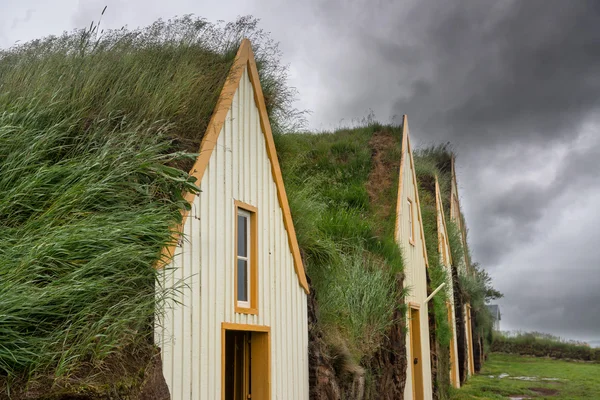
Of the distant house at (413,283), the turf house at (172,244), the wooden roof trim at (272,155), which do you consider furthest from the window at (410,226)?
the wooden roof trim at (272,155)

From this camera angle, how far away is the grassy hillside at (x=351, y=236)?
1157cm

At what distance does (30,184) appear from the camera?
19.9 feet

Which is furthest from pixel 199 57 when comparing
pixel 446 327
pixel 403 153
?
pixel 446 327

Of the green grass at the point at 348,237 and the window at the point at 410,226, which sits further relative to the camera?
the window at the point at 410,226

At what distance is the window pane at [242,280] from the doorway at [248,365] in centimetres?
56

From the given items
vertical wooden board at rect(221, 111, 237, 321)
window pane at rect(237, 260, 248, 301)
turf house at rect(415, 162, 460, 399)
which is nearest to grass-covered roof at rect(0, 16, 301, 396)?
vertical wooden board at rect(221, 111, 237, 321)

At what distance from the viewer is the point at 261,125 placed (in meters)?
9.98

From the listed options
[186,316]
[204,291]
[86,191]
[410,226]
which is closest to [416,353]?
[410,226]

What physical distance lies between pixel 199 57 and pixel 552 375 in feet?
87.2

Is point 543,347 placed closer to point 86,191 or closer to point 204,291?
point 204,291

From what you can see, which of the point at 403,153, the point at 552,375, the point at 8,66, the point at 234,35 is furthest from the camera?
the point at 552,375

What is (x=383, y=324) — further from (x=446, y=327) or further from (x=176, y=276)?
(x=446, y=327)

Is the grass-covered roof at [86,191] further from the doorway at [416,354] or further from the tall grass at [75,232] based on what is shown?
the doorway at [416,354]

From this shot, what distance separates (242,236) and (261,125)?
1.84 m
